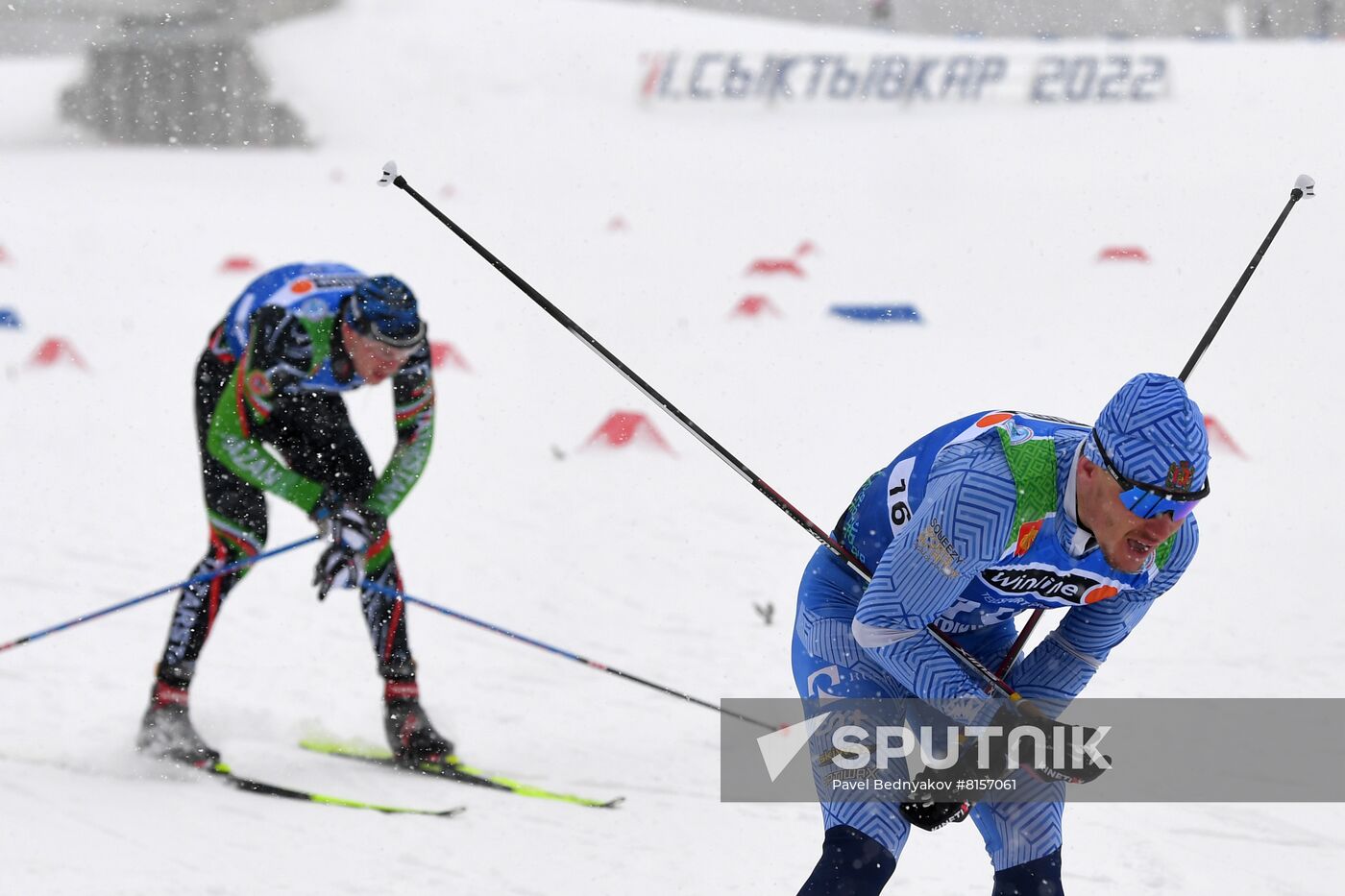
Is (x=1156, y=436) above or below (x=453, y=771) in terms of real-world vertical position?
above

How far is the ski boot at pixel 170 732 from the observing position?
4598mm

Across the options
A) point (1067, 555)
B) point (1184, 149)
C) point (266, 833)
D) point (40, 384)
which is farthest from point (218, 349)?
point (1184, 149)

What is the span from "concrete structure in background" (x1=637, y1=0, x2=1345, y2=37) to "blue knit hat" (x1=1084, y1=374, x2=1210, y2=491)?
3324 centimetres

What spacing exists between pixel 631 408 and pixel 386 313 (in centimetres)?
490

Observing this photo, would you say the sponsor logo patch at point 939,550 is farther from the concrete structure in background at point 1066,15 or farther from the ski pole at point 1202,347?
the concrete structure in background at point 1066,15

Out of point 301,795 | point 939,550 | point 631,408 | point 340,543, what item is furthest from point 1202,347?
point 631,408

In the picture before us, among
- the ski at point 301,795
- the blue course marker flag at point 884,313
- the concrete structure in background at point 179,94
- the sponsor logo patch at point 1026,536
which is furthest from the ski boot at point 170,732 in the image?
the concrete structure in background at point 179,94

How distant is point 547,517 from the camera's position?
7.24m

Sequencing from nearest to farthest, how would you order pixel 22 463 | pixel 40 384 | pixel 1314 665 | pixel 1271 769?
pixel 1271 769 < pixel 1314 665 < pixel 22 463 < pixel 40 384

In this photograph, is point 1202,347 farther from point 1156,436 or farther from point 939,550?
point 939,550

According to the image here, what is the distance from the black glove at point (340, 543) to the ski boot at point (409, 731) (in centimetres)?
44

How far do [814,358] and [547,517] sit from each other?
339cm

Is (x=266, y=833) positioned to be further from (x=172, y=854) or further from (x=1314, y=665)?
(x=1314, y=665)

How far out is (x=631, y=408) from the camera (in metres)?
9.05
